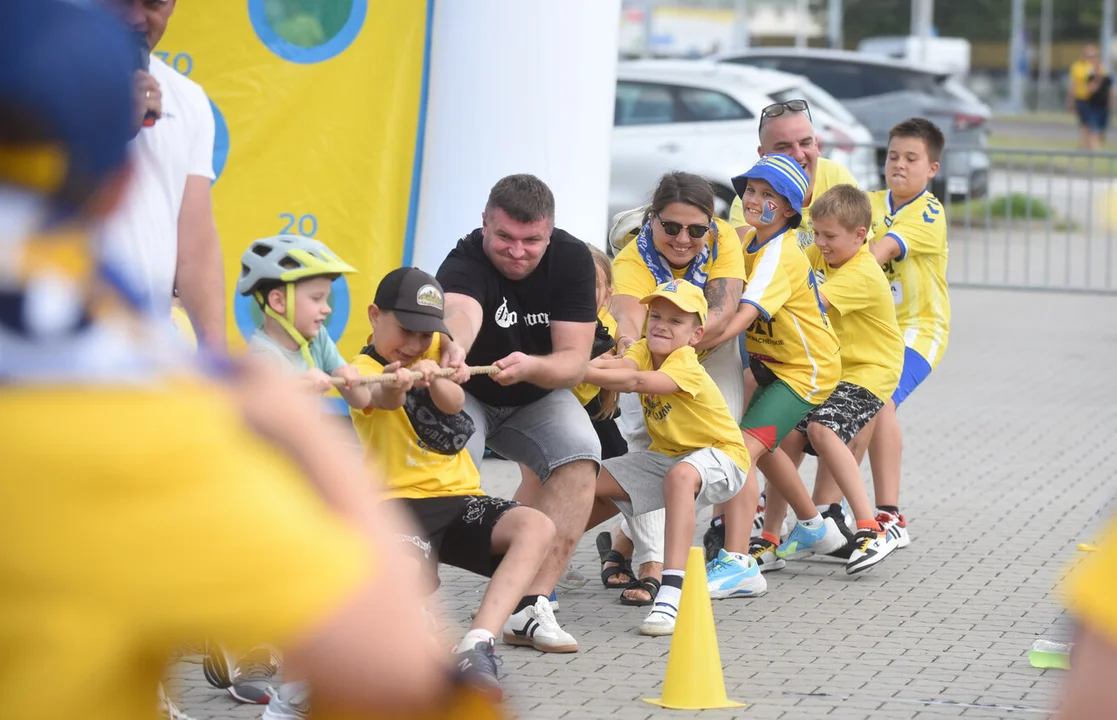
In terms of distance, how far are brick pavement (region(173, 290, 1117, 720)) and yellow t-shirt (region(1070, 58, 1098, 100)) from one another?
2367 cm

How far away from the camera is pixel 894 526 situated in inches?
275

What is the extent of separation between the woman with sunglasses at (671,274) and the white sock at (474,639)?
1384 mm

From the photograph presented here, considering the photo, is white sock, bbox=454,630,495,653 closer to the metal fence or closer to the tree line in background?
the metal fence

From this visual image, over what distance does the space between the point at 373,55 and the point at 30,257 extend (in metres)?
6.90

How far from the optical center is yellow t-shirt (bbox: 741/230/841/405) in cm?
642

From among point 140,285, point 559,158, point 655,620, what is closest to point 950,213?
point 559,158

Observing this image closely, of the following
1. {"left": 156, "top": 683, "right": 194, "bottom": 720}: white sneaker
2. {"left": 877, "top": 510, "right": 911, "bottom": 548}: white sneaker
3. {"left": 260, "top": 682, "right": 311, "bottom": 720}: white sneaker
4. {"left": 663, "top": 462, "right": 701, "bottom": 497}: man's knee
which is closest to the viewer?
{"left": 156, "top": 683, "right": 194, "bottom": 720}: white sneaker

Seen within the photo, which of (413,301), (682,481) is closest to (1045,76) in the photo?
(682,481)

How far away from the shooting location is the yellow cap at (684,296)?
591 centimetres

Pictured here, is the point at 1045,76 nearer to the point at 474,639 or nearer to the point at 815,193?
the point at 815,193

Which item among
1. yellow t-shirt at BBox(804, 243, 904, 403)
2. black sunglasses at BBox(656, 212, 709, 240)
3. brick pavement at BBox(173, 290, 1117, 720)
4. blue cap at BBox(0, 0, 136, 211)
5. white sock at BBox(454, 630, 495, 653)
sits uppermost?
blue cap at BBox(0, 0, 136, 211)

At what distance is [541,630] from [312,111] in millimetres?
3691

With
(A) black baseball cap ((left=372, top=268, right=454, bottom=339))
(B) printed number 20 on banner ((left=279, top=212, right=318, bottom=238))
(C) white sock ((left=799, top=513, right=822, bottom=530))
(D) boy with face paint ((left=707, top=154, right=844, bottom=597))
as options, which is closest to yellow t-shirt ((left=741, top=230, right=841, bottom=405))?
(D) boy with face paint ((left=707, top=154, right=844, bottom=597))

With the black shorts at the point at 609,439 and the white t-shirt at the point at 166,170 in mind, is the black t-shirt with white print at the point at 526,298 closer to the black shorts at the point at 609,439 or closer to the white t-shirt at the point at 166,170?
the black shorts at the point at 609,439
